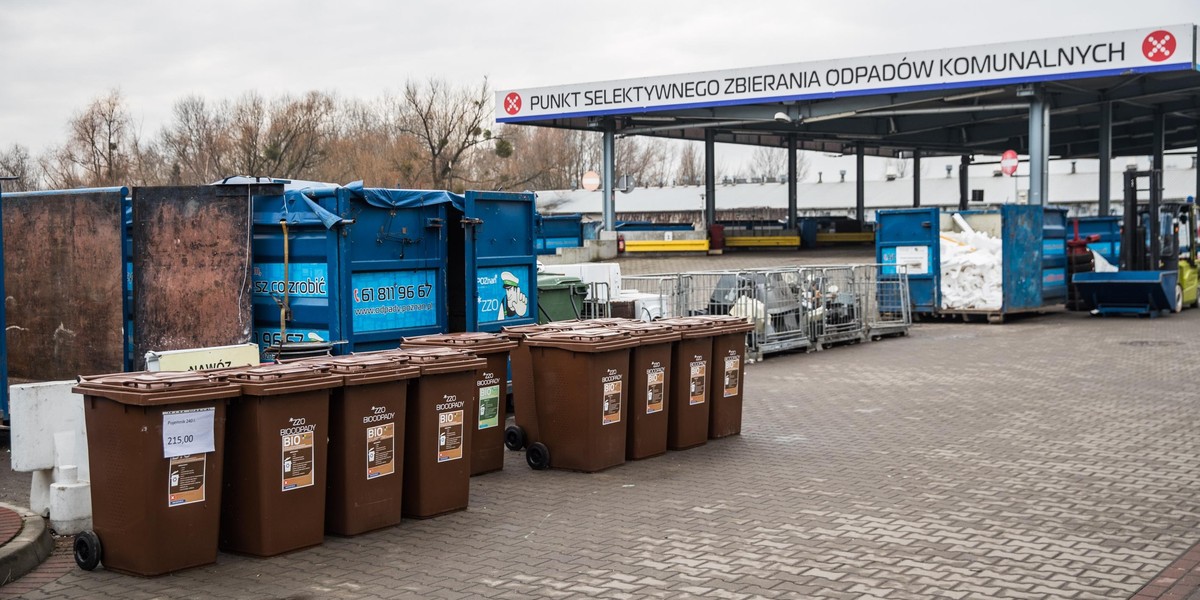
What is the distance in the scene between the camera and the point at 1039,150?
32469 mm

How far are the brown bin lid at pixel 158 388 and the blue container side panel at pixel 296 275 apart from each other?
12.4ft

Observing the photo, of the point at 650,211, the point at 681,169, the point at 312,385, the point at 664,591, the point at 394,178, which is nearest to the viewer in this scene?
the point at 664,591

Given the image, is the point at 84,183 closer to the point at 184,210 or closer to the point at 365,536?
the point at 184,210

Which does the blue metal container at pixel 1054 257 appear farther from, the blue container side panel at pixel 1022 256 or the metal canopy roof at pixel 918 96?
the metal canopy roof at pixel 918 96

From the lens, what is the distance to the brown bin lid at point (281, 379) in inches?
272

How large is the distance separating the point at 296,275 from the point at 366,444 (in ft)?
12.5

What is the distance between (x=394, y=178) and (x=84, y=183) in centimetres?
Result: 1261

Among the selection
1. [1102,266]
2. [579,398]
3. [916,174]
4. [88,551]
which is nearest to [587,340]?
[579,398]

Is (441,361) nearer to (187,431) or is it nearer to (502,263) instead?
(187,431)

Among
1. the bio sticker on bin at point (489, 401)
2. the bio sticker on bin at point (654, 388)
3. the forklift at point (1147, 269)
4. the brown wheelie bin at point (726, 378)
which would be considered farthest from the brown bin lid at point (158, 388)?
the forklift at point (1147, 269)

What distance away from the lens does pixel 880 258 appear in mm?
24578

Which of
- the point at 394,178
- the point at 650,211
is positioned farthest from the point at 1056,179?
the point at 394,178

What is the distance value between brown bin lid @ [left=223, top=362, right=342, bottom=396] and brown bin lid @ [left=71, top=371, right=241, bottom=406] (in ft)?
0.30

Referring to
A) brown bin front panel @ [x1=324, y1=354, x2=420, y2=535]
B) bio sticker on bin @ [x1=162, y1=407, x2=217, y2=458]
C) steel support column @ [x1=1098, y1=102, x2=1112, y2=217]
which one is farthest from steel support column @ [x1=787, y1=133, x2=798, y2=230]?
bio sticker on bin @ [x1=162, y1=407, x2=217, y2=458]
